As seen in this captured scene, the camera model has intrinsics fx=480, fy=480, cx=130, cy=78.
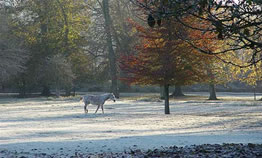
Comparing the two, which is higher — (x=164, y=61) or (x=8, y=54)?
(x=8, y=54)

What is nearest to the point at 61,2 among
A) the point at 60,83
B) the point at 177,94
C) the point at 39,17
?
the point at 39,17

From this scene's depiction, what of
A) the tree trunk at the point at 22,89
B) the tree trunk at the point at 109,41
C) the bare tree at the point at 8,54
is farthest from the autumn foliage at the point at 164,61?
the tree trunk at the point at 22,89

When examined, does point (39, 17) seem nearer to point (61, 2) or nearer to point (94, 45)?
point (61, 2)

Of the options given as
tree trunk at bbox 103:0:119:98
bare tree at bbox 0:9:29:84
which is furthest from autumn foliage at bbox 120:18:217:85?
tree trunk at bbox 103:0:119:98

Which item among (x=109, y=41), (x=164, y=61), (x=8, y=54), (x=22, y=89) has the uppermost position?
→ (x=109, y=41)

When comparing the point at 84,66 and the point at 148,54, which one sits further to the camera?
the point at 84,66

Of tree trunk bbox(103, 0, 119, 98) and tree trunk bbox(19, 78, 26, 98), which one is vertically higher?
tree trunk bbox(103, 0, 119, 98)

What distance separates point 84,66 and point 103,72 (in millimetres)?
2962

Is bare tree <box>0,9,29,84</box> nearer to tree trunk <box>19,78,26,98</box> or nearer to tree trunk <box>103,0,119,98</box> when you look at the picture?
tree trunk <box>19,78,26,98</box>

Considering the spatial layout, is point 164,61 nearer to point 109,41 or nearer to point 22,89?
point 109,41

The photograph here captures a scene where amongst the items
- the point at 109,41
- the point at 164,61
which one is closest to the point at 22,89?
the point at 109,41

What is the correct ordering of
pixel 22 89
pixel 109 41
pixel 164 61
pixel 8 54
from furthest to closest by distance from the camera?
pixel 22 89 < pixel 109 41 < pixel 8 54 < pixel 164 61

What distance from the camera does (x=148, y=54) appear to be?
100 feet

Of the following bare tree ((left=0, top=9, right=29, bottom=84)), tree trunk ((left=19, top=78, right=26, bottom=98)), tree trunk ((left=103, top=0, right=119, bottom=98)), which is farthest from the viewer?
tree trunk ((left=19, top=78, right=26, bottom=98))
